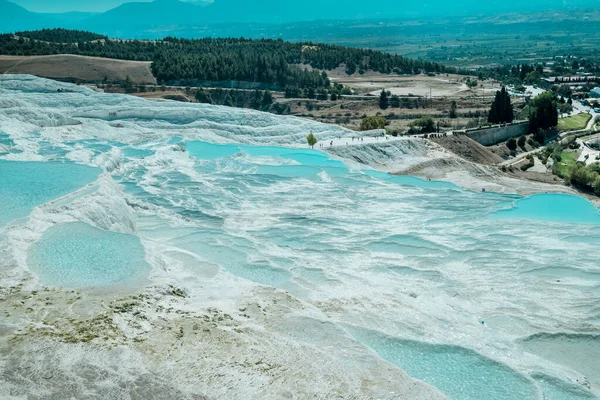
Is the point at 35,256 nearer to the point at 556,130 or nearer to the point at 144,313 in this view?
the point at 144,313

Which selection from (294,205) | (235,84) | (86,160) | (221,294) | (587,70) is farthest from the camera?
(587,70)

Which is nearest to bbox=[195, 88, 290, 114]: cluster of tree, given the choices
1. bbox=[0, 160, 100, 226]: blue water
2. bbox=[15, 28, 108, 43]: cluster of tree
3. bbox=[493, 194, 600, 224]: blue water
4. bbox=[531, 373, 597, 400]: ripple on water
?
bbox=[493, 194, 600, 224]: blue water

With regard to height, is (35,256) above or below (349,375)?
above

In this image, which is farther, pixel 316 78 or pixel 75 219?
pixel 316 78

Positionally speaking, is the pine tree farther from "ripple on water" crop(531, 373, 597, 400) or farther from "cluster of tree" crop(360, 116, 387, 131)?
"ripple on water" crop(531, 373, 597, 400)

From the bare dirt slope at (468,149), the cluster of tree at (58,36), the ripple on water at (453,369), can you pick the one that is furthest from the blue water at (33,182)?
the cluster of tree at (58,36)

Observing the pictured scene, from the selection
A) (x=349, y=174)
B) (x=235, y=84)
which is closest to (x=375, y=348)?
(x=349, y=174)

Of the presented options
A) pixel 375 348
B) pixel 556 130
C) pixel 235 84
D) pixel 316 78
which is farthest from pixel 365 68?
pixel 375 348

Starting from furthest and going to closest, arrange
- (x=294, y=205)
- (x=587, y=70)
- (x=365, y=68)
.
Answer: (x=587, y=70) < (x=365, y=68) < (x=294, y=205)
